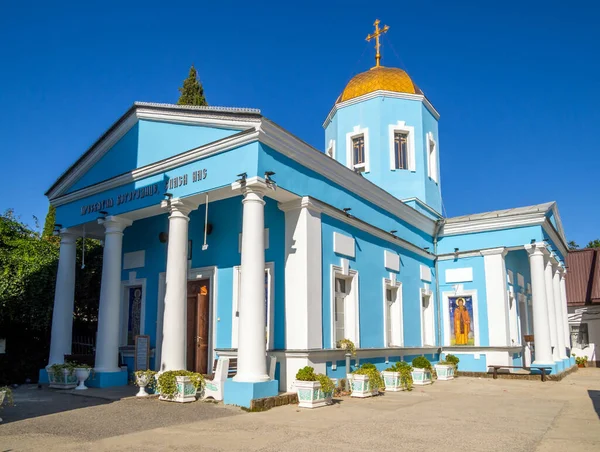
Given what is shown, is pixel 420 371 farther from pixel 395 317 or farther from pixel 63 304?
pixel 63 304

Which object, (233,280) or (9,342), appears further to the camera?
(9,342)

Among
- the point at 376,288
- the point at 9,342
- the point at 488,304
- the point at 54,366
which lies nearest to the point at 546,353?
the point at 488,304

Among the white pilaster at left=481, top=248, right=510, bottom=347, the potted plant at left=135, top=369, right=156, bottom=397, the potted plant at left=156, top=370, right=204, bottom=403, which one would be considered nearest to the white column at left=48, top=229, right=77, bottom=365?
the potted plant at left=135, top=369, right=156, bottom=397

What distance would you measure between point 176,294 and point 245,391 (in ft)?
9.25

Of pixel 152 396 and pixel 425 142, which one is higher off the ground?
pixel 425 142

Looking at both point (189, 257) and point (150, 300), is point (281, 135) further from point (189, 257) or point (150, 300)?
point (150, 300)

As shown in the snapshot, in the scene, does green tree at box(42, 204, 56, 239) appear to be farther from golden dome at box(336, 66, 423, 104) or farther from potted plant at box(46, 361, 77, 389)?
golden dome at box(336, 66, 423, 104)

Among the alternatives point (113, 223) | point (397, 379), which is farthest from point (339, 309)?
point (113, 223)

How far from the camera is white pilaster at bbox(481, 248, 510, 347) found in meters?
16.9

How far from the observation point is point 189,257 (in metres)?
13.8

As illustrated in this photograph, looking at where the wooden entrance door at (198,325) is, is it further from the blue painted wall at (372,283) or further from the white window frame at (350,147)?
the white window frame at (350,147)

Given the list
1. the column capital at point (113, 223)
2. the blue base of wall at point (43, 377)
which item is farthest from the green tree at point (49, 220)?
the column capital at point (113, 223)

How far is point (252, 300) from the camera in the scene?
32.3 feet

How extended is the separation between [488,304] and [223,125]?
35.3 feet
